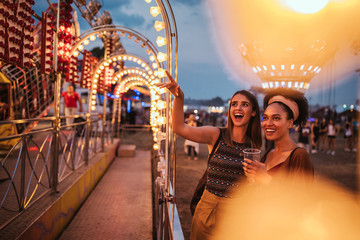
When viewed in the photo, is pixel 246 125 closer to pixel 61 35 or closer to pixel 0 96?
pixel 61 35

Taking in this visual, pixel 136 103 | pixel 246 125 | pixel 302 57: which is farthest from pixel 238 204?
pixel 136 103

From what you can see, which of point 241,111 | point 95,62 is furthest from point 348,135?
point 241,111

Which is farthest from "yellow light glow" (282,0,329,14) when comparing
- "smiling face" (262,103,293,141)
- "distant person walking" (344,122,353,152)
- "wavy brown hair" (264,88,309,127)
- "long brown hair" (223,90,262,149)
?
"distant person walking" (344,122,353,152)

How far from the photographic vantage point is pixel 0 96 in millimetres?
6711

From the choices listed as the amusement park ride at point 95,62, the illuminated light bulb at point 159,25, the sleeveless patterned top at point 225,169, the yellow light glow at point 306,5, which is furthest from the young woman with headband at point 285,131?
the yellow light glow at point 306,5

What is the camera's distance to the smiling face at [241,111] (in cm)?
200

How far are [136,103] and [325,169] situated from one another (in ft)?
84.0

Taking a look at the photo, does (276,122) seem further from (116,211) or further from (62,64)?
(62,64)

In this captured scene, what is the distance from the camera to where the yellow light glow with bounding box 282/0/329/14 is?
130 inches

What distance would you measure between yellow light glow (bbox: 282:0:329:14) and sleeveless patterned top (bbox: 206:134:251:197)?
254 cm

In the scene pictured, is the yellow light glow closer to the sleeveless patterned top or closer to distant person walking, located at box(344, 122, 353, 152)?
the sleeveless patterned top

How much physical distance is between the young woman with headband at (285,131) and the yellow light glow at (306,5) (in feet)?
7.54

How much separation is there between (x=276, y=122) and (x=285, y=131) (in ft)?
0.34

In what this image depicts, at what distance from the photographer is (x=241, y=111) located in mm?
1996
